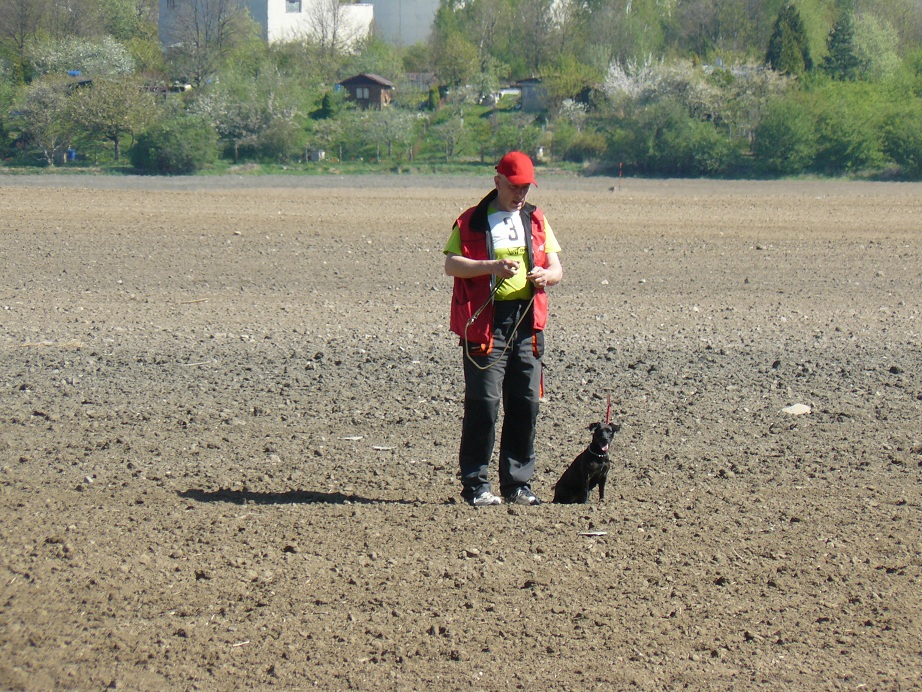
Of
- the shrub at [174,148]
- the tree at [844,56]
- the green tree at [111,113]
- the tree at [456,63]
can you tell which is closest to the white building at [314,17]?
the tree at [456,63]

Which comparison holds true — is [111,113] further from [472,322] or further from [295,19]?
[472,322]

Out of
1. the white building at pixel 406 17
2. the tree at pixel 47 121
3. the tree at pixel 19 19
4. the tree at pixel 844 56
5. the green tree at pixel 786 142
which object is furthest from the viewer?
the white building at pixel 406 17

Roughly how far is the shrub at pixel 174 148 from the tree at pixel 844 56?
35143mm

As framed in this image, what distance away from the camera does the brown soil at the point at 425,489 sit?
4.24 m

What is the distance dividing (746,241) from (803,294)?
16.2 ft

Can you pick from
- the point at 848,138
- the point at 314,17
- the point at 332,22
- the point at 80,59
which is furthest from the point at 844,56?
the point at 80,59

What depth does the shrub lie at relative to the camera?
135ft

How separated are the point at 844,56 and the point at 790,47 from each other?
10.4 feet

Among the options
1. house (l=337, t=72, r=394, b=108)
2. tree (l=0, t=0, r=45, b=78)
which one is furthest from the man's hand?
tree (l=0, t=0, r=45, b=78)

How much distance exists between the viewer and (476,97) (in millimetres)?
60969

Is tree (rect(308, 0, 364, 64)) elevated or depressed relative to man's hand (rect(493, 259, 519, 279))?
elevated

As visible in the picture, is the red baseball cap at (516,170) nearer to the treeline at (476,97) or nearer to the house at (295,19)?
the treeline at (476,97)

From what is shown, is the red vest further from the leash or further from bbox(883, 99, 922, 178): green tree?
bbox(883, 99, 922, 178): green tree

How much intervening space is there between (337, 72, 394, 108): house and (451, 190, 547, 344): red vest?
2187 inches
